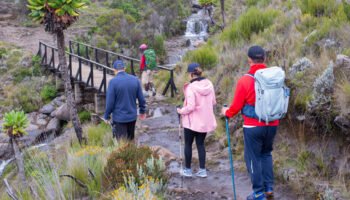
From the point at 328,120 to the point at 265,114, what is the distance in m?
2.00

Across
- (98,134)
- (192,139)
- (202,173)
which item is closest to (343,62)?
(192,139)

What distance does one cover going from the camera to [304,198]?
16.9 feet

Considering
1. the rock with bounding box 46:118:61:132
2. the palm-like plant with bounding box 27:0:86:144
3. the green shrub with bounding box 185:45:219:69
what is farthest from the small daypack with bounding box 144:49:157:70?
the rock with bounding box 46:118:61:132

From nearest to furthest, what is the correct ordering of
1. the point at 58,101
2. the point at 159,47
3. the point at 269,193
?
the point at 269,193, the point at 58,101, the point at 159,47

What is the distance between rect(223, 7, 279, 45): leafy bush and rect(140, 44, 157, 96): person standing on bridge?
7.89 ft

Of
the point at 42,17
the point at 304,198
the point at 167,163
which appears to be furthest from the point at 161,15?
the point at 304,198

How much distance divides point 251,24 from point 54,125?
869 centimetres

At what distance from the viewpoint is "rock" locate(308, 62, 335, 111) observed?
610 centimetres

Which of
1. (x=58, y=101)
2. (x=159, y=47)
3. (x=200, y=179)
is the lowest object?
(x=58, y=101)

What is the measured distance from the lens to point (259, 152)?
473cm

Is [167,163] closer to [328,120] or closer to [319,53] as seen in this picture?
[328,120]

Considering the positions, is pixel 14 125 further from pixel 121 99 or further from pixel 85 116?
pixel 85 116

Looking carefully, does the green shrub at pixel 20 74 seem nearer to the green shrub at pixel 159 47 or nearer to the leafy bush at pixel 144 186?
the green shrub at pixel 159 47

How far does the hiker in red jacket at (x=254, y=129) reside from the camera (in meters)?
4.57
